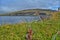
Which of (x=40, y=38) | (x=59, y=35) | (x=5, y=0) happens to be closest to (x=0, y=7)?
(x=5, y=0)

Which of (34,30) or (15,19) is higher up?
(15,19)

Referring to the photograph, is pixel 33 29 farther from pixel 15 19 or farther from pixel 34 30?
pixel 15 19

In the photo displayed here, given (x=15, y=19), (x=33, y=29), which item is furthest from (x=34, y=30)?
(x=15, y=19)

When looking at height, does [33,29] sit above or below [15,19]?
below

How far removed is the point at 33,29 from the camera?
1.52 m

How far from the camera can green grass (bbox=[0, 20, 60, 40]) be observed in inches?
58.7

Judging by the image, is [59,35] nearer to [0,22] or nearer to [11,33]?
[11,33]

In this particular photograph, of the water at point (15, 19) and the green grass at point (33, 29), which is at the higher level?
the water at point (15, 19)

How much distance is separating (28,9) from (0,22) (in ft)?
1.19

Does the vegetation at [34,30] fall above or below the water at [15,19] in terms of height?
below

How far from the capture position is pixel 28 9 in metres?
1.58

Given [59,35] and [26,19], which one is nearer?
[59,35]

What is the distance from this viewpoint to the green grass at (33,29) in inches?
58.7

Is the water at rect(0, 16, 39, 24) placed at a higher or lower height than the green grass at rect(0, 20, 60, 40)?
higher
